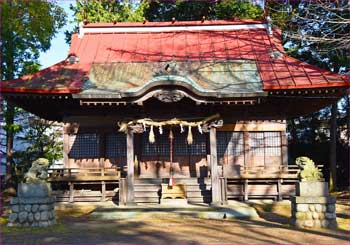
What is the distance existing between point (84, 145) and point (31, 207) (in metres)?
4.97

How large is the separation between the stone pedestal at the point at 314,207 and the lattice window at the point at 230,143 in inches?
190

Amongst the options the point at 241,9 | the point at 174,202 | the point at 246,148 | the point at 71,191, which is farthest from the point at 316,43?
the point at 71,191

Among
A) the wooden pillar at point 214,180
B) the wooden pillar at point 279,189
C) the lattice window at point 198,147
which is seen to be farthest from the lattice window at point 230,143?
the wooden pillar at point 214,180

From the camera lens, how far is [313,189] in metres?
9.72

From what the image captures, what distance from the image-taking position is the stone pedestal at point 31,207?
384 inches

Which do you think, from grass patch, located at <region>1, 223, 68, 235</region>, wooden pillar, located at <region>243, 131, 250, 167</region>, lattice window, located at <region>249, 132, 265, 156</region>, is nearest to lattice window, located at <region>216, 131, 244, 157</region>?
wooden pillar, located at <region>243, 131, 250, 167</region>

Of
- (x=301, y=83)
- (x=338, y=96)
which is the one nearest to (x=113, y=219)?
(x=301, y=83)

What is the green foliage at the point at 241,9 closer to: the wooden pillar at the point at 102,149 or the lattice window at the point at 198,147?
the lattice window at the point at 198,147

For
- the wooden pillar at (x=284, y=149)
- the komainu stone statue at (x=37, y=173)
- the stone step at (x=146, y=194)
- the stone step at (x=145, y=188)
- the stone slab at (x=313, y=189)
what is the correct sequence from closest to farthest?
the stone slab at (x=313, y=189) → the komainu stone statue at (x=37, y=173) → the stone step at (x=146, y=194) → the stone step at (x=145, y=188) → the wooden pillar at (x=284, y=149)

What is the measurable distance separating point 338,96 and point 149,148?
644 cm

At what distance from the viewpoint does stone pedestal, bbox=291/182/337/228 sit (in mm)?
9531

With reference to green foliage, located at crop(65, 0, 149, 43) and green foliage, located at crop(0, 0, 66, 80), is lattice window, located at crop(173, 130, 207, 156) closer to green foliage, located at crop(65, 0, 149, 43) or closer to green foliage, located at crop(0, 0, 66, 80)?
green foliage, located at crop(0, 0, 66, 80)

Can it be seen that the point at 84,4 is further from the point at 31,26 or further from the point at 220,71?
the point at 220,71

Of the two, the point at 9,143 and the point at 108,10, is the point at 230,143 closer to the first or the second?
the point at 9,143
